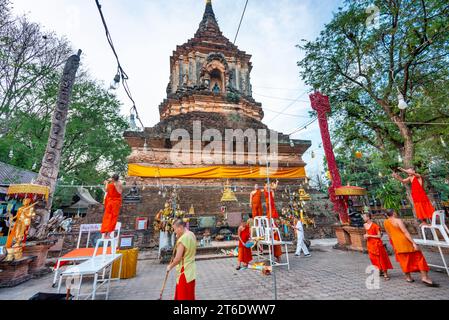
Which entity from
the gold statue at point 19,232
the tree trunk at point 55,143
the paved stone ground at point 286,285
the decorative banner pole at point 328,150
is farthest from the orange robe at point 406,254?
the tree trunk at point 55,143

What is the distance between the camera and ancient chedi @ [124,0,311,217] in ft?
41.0

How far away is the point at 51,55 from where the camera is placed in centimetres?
1556

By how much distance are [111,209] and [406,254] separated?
6.69 m

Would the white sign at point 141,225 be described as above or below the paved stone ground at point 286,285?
above

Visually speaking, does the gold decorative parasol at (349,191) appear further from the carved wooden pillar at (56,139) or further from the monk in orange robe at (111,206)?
the carved wooden pillar at (56,139)

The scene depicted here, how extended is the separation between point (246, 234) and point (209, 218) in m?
4.70

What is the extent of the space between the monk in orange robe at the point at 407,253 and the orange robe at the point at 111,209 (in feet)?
20.9

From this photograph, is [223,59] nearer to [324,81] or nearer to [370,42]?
[324,81]

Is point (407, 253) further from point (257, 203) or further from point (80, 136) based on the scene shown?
point (80, 136)

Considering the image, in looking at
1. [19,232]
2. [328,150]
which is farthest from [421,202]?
[19,232]

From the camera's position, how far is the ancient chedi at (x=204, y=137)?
1248 cm

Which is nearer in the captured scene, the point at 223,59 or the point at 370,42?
the point at 370,42

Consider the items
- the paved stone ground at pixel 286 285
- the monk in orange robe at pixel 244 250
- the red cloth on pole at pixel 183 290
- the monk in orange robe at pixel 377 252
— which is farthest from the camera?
the monk in orange robe at pixel 244 250

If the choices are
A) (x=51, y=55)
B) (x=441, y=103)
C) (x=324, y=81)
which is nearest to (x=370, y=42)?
(x=324, y=81)
